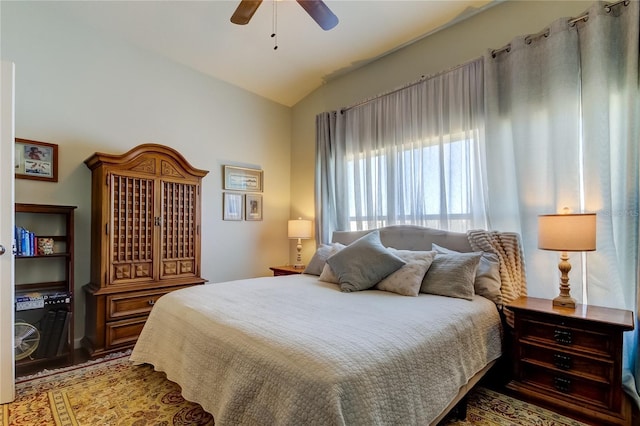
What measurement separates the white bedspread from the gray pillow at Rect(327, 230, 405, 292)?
22 centimetres

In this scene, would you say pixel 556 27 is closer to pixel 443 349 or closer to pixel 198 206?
pixel 443 349

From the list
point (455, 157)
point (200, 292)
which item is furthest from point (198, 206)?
point (455, 157)

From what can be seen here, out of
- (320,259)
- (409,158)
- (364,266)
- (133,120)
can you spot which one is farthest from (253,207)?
(364,266)

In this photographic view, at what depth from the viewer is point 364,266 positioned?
2516mm

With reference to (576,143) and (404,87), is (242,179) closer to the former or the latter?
(404,87)

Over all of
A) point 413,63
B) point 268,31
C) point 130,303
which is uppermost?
point 268,31

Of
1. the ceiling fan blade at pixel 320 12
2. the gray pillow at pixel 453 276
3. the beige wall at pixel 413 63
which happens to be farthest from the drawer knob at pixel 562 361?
the ceiling fan blade at pixel 320 12

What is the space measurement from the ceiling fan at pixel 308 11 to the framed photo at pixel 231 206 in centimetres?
217

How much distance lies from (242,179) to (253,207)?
0.41 meters

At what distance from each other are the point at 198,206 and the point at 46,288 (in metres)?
1.47

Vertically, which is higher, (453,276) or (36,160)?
(36,160)

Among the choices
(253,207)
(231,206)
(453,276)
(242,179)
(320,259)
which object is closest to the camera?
(453,276)

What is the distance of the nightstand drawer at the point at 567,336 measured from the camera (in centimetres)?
181

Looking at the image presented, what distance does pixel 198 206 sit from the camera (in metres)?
3.47
